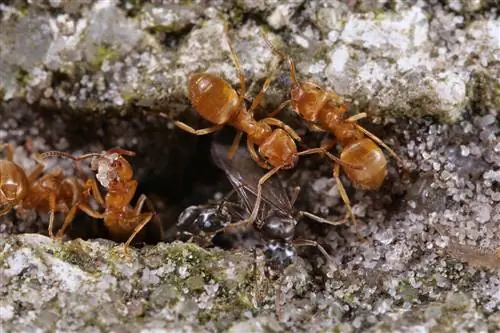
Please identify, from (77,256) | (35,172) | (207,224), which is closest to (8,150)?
(35,172)

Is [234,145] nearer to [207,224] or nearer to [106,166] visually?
[207,224]

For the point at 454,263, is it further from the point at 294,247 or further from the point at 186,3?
the point at 186,3

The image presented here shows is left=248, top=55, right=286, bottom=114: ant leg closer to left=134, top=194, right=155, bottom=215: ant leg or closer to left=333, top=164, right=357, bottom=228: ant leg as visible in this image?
left=333, top=164, right=357, bottom=228: ant leg

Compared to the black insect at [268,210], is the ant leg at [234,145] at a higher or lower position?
higher

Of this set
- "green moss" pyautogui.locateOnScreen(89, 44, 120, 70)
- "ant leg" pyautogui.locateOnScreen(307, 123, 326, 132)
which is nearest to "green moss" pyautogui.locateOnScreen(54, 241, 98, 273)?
"green moss" pyautogui.locateOnScreen(89, 44, 120, 70)

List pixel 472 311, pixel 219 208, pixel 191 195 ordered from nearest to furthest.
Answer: pixel 472 311 → pixel 219 208 → pixel 191 195

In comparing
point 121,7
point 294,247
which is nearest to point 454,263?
point 294,247

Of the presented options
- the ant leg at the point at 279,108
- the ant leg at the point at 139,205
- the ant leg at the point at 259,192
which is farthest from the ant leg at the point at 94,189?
the ant leg at the point at 279,108

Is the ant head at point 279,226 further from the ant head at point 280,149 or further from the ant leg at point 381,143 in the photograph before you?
the ant leg at point 381,143
